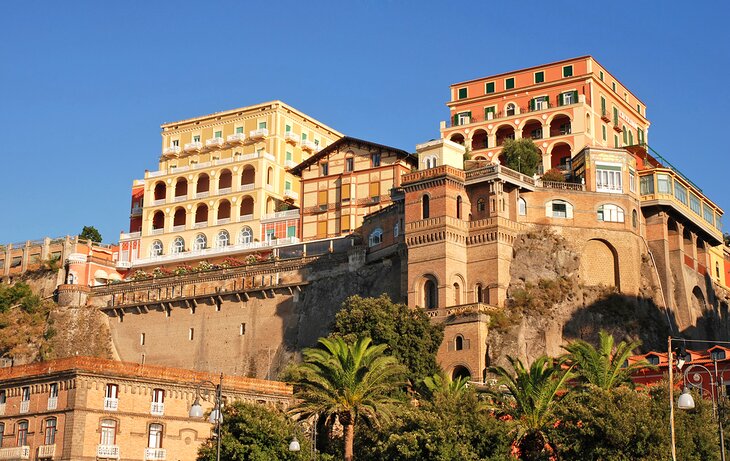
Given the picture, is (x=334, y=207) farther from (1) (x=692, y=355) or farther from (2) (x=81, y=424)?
(2) (x=81, y=424)

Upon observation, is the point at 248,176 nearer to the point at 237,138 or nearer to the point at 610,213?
the point at 237,138

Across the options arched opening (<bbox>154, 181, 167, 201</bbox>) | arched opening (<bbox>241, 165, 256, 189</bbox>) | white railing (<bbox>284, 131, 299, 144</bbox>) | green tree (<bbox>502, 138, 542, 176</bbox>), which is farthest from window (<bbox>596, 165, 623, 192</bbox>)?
arched opening (<bbox>154, 181, 167, 201</bbox>)

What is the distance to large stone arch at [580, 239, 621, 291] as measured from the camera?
3305 inches

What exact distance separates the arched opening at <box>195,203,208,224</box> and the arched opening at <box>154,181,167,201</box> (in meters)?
5.37

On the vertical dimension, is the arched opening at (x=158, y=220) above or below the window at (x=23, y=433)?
above

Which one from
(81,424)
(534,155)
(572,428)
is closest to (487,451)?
(572,428)

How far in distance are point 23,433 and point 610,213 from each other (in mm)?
46210

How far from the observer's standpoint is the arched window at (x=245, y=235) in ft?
366

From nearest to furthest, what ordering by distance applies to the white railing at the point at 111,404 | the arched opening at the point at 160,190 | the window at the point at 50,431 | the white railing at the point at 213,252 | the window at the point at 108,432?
1. the window at the point at 108,432
2. the window at the point at 50,431
3. the white railing at the point at 111,404
4. the white railing at the point at 213,252
5. the arched opening at the point at 160,190

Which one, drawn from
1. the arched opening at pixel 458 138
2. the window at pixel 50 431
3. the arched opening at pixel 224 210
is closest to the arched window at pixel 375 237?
the arched opening at pixel 458 138

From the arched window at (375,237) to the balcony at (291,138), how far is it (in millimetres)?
28981

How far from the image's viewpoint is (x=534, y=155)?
95.2 meters

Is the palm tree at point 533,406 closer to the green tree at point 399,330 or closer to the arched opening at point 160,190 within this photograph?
the green tree at point 399,330

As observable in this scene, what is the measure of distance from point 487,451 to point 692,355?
2568cm
